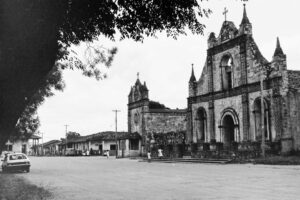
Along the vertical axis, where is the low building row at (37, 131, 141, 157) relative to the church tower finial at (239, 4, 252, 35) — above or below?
below

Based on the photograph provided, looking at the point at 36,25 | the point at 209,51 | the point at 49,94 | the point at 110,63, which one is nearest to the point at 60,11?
the point at 36,25

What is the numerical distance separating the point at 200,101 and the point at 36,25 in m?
39.1

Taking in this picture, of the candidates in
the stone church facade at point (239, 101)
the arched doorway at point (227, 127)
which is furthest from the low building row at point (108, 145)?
the arched doorway at point (227, 127)

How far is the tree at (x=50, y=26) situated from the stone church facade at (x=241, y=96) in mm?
28553

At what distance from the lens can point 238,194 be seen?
39.6ft

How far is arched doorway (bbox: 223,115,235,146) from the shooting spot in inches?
1555

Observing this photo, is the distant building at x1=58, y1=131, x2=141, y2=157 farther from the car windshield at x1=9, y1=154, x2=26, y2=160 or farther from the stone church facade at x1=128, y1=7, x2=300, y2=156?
the car windshield at x1=9, y1=154, x2=26, y2=160

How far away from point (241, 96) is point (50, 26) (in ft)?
110

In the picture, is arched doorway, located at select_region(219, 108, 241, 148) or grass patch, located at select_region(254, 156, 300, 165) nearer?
grass patch, located at select_region(254, 156, 300, 165)

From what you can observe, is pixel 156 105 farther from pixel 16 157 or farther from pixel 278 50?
pixel 16 157

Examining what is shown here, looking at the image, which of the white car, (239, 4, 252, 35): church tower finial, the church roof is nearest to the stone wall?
(239, 4, 252, 35): church tower finial

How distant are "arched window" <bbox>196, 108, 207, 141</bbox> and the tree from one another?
3711cm

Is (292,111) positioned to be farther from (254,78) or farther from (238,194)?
(238,194)

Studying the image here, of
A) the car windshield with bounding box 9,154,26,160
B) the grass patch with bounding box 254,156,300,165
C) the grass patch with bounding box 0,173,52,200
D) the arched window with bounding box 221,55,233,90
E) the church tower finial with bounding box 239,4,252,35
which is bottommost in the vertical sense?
the grass patch with bounding box 0,173,52,200
